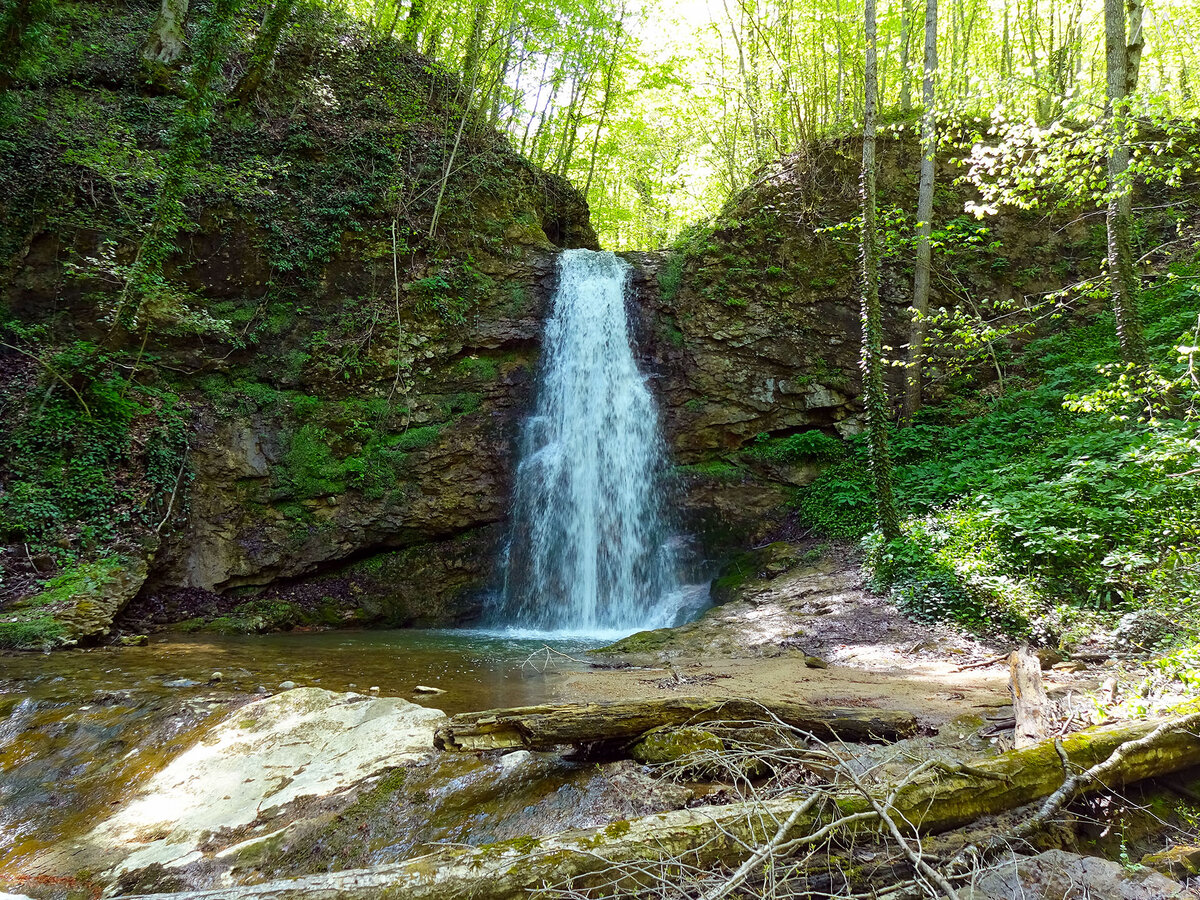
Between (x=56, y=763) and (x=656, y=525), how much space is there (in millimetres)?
8796

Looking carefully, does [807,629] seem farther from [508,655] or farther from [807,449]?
[807,449]

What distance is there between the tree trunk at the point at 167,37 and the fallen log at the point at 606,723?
1423cm

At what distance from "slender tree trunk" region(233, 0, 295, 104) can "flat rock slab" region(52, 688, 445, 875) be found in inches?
496

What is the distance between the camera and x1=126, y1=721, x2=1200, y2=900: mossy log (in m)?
1.60

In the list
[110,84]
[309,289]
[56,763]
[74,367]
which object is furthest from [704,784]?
[110,84]

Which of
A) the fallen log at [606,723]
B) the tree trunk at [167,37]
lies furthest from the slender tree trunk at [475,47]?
the fallen log at [606,723]

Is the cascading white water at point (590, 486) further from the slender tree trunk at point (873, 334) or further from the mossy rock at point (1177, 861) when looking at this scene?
the mossy rock at point (1177, 861)

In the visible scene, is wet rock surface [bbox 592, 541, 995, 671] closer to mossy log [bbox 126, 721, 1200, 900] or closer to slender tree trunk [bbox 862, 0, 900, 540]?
slender tree trunk [bbox 862, 0, 900, 540]

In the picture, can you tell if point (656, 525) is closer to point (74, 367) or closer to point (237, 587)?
point (237, 587)

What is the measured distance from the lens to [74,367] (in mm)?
8227

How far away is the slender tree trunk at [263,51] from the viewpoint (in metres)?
11.3

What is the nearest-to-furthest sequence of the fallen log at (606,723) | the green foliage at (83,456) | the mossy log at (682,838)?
1. the mossy log at (682,838)
2. the fallen log at (606,723)
3. the green foliage at (83,456)

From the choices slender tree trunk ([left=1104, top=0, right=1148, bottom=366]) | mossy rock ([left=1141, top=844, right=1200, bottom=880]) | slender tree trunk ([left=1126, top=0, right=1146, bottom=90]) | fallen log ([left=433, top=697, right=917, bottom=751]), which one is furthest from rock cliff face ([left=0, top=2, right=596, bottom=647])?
slender tree trunk ([left=1126, top=0, right=1146, bottom=90])

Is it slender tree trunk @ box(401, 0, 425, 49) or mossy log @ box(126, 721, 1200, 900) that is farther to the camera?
slender tree trunk @ box(401, 0, 425, 49)
